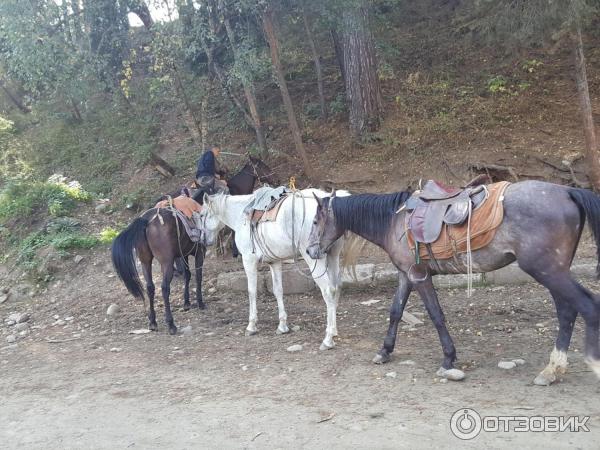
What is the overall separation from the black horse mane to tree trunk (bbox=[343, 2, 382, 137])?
6.36m

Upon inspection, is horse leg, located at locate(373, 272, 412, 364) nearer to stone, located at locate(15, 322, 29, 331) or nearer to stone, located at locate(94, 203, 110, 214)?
stone, located at locate(15, 322, 29, 331)

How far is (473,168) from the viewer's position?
10.1m

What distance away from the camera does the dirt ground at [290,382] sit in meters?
4.20

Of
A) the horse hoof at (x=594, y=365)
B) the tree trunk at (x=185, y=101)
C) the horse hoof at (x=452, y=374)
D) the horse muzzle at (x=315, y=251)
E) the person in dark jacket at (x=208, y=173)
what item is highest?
the tree trunk at (x=185, y=101)

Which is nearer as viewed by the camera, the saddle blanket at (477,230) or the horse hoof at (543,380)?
the horse hoof at (543,380)

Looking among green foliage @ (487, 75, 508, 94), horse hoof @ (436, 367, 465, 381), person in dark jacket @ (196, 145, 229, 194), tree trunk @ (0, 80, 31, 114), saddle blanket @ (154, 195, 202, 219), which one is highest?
tree trunk @ (0, 80, 31, 114)

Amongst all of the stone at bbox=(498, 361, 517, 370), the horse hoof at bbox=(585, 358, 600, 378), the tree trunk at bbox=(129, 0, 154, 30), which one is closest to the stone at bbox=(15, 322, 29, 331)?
the tree trunk at bbox=(129, 0, 154, 30)

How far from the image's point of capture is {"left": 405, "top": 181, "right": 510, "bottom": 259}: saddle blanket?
470 cm

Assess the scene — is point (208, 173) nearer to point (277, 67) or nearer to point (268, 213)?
point (277, 67)

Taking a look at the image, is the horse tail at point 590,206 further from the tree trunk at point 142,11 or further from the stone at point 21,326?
the tree trunk at point 142,11

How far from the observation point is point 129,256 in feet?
25.3

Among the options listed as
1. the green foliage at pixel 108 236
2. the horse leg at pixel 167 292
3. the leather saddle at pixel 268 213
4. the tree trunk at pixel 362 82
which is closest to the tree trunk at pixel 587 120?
the tree trunk at pixel 362 82

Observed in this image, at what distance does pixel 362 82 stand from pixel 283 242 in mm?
6148

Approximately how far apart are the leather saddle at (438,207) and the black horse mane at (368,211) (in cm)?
26
